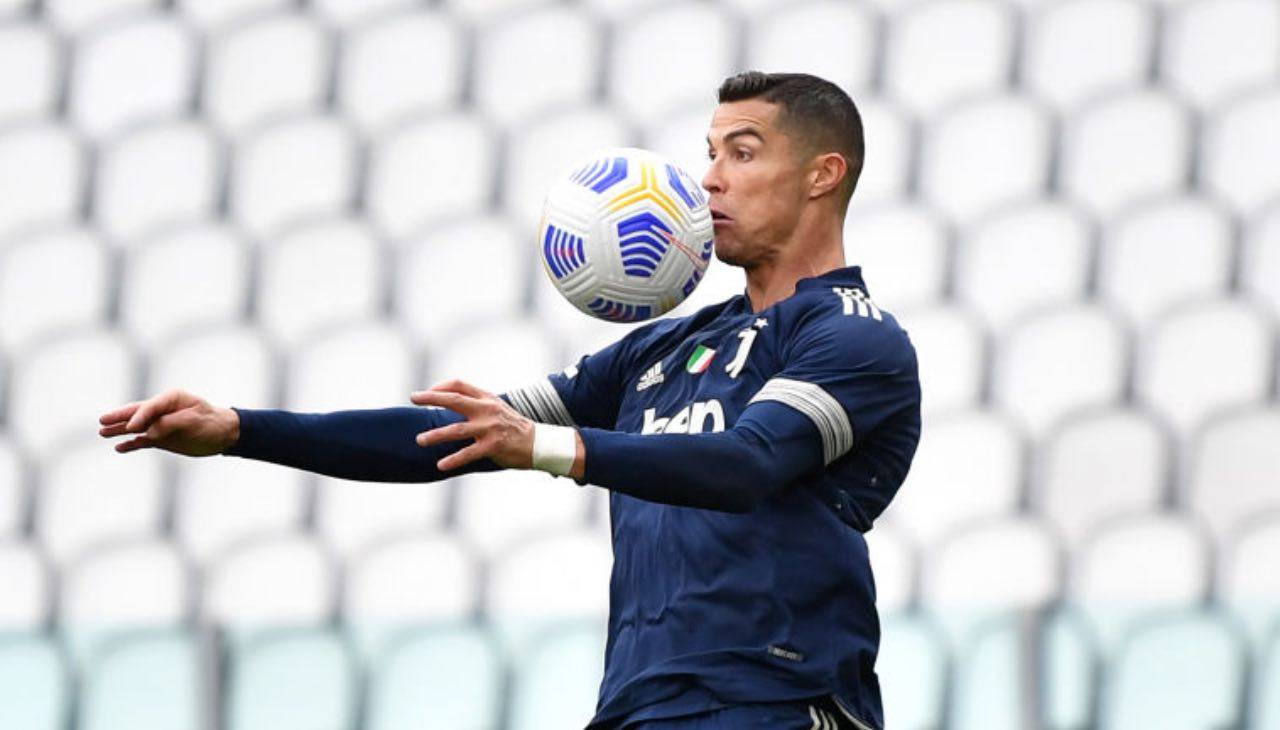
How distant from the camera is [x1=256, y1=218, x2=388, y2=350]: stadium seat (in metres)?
6.30

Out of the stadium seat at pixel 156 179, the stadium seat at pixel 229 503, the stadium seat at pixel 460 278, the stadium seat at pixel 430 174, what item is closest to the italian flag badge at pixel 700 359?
the stadium seat at pixel 229 503

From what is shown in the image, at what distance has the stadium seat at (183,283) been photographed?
6.31 meters

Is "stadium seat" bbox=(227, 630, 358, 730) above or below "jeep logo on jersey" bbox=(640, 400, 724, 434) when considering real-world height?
below

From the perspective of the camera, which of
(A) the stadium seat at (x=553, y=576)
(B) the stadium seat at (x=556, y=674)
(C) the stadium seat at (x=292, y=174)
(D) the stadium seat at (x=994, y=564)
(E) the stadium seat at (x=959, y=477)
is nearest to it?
(B) the stadium seat at (x=556, y=674)

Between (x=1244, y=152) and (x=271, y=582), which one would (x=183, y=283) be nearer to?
(x=271, y=582)

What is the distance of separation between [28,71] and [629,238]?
4.79 metres

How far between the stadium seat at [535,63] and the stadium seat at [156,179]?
3.24 ft

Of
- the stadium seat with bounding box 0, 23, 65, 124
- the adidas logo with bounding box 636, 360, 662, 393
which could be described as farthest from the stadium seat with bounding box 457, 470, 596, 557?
the adidas logo with bounding box 636, 360, 662, 393

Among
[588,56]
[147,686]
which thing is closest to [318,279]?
[588,56]

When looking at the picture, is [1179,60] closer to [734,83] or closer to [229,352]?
[229,352]

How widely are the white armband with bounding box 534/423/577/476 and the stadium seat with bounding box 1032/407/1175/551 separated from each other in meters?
3.91

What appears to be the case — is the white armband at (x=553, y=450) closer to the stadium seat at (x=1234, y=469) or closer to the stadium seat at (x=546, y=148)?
the stadium seat at (x=1234, y=469)

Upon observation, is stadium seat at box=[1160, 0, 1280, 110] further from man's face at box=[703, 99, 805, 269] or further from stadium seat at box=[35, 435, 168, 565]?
man's face at box=[703, 99, 805, 269]

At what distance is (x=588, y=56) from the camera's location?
689cm
